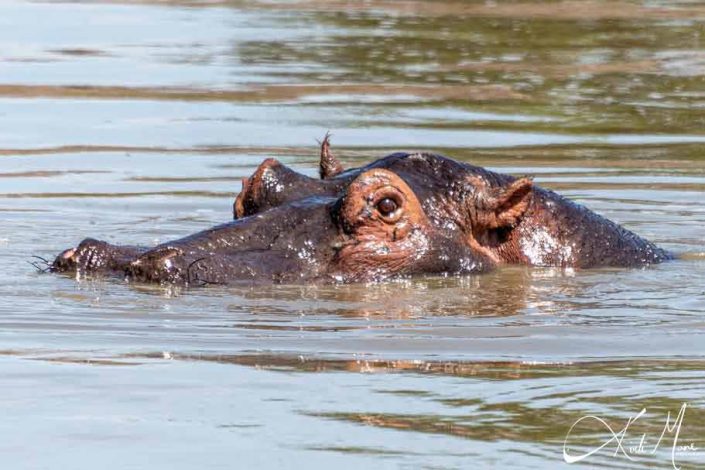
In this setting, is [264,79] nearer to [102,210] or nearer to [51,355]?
[102,210]

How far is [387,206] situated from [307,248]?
1.51ft

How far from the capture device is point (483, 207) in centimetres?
955

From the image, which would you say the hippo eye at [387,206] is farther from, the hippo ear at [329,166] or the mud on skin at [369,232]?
the hippo ear at [329,166]

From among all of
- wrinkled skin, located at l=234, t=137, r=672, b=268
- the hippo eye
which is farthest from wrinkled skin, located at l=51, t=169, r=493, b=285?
wrinkled skin, located at l=234, t=137, r=672, b=268

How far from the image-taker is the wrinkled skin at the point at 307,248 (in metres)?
8.88

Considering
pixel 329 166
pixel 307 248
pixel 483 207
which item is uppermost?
pixel 329 166

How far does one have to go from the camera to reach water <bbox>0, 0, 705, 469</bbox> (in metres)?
6.56

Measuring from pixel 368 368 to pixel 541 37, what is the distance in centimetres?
1611

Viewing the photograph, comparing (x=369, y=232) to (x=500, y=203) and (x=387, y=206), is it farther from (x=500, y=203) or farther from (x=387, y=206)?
(x=500, y=203)

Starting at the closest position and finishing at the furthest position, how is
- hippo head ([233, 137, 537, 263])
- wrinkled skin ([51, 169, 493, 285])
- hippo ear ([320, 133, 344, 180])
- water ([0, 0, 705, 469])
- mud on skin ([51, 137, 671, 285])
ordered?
water ([0, 0, 705, 469]), wrinkled skin ([51, 169, 493, 285]), mud on skin ([51, 137, 671, 285]), hippo head ([233, 137, 537, 263]), hippo ear ([320, 133, 344, 180])

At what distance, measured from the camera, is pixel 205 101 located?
57.6ft

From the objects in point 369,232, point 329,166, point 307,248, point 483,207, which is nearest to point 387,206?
point 369,232

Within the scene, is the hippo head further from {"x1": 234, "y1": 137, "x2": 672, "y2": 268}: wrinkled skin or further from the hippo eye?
the hippo eye

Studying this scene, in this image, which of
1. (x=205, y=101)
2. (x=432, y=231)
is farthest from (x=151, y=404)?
(x=205, y=101)
